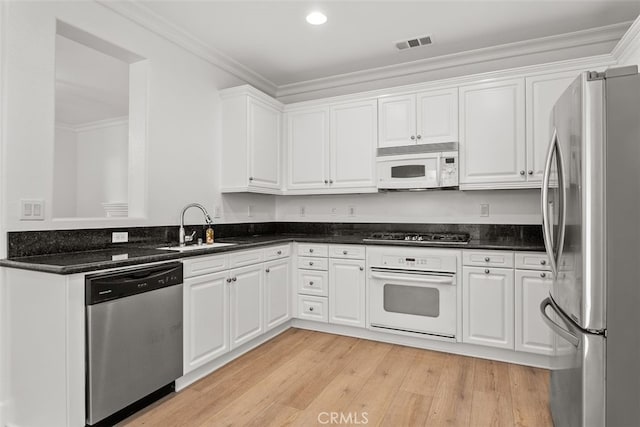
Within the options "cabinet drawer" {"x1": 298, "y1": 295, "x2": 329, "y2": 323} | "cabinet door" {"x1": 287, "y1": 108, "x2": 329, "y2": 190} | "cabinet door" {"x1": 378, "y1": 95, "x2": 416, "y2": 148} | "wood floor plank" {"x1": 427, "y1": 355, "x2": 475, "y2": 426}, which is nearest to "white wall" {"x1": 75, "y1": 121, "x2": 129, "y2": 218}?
"cabinet door" {"x1": 287, "y1": 108, "x2": 329, "y2": 190}

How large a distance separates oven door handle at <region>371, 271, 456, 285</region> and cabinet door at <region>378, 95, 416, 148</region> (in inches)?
48.6

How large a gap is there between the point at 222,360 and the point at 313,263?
119 cm

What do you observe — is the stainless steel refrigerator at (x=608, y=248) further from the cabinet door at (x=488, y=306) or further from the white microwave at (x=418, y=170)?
the white microwave at (x=418, y=170)

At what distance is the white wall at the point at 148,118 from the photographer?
2.02 meters

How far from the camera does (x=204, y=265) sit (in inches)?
99.4

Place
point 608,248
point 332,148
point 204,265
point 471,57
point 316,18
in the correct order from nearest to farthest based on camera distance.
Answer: point 608,248
point 204,265
point 316,18
point 471,57
point 332,148

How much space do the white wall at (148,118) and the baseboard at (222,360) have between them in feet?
3.76

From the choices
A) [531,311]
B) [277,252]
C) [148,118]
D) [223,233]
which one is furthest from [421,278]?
[148,118]

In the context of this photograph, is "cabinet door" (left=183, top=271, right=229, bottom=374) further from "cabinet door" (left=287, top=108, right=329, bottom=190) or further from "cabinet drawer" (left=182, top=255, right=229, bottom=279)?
"cabinet door" (left=287, top=108, right=329, bottom=190)

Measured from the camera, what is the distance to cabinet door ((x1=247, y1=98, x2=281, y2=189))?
11.6 feet

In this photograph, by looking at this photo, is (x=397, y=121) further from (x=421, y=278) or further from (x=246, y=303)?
(x=246, y=303)

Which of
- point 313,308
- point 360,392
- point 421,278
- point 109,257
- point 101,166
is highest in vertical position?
point 101,166

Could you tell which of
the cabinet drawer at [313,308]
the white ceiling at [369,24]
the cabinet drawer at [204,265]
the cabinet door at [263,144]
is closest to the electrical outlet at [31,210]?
the cabinet drawer at [204,265]

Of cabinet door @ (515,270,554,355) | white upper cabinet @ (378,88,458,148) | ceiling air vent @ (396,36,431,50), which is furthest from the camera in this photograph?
white upper cabinet @ (378,88,458,148)
